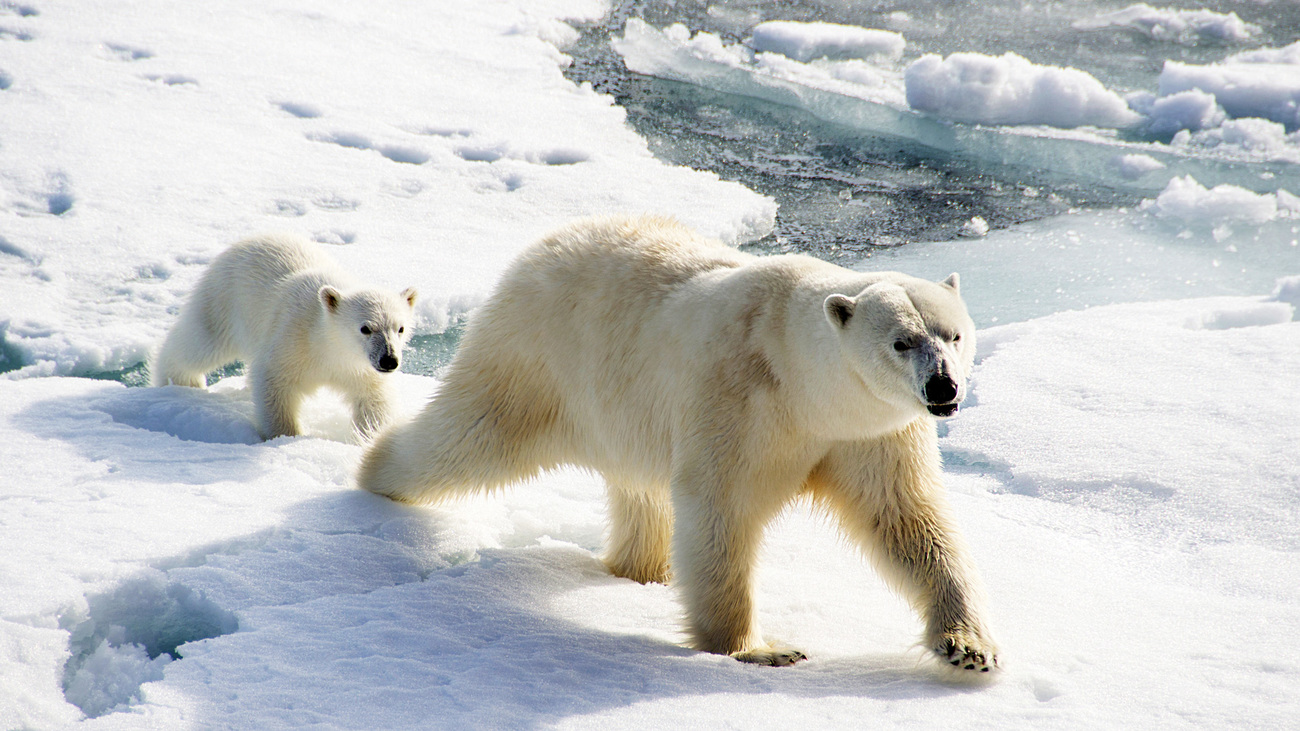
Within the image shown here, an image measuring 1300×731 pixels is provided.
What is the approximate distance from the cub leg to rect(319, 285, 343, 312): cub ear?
2523 mm

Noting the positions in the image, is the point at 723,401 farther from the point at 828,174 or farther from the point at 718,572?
the point at 828,174

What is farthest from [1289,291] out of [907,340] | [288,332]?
[288,332]

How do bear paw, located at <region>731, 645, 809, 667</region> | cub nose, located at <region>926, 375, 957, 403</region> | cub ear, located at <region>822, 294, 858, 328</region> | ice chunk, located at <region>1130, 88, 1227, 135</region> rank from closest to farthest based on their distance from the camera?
cub nose, located at <region>926, 375, 957, 403</region> → cub ear, located at <region>822, 294, 858, 328</region> → bear paw, located at <region>731, 645, 809, 667</region> → ice chunk, located at <region>1130, 88, 1227, 135</region>

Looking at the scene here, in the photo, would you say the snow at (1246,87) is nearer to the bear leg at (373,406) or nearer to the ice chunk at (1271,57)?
the ice chunk at (1271,57)

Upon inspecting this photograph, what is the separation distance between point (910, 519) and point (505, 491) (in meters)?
1.77

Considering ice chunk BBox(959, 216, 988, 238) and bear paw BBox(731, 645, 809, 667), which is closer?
bear paw BBox(731, 645, 809, 667)

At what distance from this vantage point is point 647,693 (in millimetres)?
2654

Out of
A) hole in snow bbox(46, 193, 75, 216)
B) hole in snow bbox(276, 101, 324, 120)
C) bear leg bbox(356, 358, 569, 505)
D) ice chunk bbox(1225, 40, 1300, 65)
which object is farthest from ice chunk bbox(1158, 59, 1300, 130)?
hole in snow bbox(46, 193, 75, 216)

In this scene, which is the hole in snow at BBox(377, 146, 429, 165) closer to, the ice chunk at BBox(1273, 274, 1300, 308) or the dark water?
the dark water

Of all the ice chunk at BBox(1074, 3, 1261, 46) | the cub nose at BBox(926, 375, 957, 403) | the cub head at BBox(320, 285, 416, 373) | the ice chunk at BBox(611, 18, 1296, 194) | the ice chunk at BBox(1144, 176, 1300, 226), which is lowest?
the cub head at BBox(320, 285, 416, 373)

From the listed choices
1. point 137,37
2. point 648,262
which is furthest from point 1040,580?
point 137,37

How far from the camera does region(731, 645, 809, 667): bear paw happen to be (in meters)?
2.91

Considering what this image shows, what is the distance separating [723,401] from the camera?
2.94 m

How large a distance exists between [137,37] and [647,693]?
8.73m
